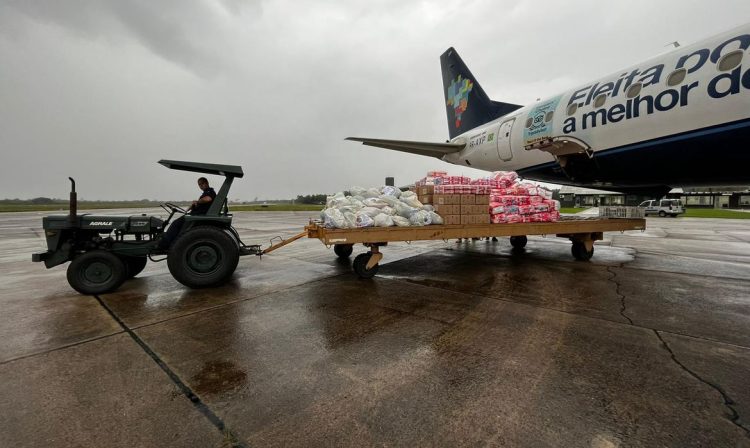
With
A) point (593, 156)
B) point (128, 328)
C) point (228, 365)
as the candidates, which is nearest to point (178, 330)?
point (128, 328)

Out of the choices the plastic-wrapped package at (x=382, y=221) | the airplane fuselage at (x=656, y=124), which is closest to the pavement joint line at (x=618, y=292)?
the airplane fuselage at (x=656, y=124)

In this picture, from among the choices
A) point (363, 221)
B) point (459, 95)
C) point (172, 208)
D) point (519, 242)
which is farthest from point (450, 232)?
point (459, 95)

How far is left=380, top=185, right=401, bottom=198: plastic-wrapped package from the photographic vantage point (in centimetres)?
585

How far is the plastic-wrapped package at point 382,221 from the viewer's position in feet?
16.7

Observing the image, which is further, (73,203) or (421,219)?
(421,219)

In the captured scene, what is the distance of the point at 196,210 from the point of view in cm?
501

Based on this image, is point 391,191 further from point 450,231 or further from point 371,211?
point 450,231

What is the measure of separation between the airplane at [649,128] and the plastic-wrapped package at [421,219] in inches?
117

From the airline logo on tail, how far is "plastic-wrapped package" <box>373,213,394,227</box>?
25.8 feet

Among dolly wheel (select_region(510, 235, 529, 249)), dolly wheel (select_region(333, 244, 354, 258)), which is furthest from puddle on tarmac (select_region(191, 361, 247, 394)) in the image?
dolly wheel (select_region(510, 235, 529, 249))

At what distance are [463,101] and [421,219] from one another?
25.7 ft

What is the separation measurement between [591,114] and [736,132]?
1.94 metres

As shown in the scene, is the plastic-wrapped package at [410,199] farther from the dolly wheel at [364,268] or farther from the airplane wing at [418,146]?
the airplane wing at [418,146]

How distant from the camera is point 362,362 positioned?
256cm
